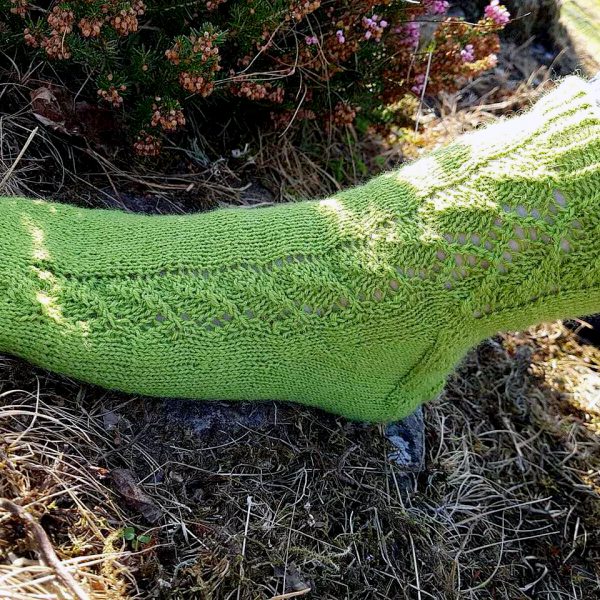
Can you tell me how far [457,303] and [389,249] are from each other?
6.9 inches

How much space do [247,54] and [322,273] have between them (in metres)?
0.59

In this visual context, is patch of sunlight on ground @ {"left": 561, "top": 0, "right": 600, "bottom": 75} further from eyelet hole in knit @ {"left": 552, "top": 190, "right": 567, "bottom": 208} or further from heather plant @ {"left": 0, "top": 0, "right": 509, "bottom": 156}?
eyelet hole in knit @ {"left": 552, "top": 190, "right": 567, "bottom": 208}

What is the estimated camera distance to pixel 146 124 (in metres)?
1.47

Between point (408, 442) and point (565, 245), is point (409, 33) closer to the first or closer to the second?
point (565, 245)

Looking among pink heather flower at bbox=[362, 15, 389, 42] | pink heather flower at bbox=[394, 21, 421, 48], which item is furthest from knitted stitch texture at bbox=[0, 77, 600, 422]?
pink heather flower at bbox=[394, 21, 421, 48]

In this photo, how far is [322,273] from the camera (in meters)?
1.29

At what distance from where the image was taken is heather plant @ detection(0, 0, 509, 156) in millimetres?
1307

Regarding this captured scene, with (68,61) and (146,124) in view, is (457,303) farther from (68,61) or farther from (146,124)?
(68,61)

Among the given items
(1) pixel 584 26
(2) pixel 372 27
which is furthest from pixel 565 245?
(1) pixel 584 26

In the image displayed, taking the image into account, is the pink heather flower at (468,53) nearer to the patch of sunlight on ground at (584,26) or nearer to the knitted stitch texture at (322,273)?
the knitted stitch texture at (322,273)

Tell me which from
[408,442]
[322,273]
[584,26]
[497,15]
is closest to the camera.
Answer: [322,273]

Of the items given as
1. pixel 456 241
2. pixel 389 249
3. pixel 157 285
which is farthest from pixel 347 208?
pixel 157 285

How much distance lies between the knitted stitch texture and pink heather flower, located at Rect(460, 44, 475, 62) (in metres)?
0.57

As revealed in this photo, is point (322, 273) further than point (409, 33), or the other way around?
point (409, 33)
